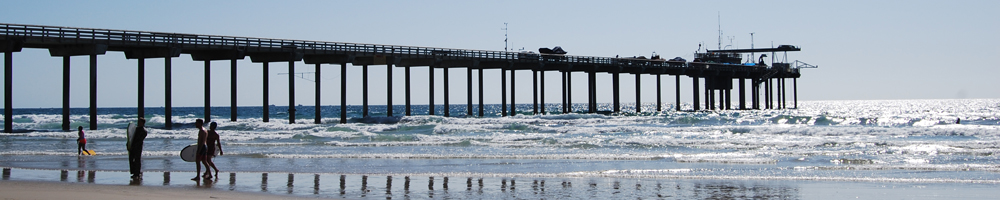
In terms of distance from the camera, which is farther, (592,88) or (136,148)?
(592,88)

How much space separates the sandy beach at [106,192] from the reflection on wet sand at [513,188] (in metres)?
0.60

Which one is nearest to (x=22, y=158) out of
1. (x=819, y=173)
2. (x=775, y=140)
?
(x=819, y=173)

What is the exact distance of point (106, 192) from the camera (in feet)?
38.2

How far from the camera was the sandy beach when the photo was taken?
11016mm

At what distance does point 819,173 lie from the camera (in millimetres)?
15211

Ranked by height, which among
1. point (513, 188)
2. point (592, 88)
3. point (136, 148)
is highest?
point (592, 88)

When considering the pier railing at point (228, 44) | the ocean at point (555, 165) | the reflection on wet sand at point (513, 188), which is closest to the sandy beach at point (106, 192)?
the reflection on wet sand at point (513, 188)

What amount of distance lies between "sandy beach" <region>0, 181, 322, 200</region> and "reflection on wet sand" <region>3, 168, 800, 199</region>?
603 millimetres

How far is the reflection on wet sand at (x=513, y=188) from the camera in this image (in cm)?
1187

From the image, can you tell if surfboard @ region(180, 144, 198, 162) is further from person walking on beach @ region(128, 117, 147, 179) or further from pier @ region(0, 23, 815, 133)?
pier @ region(0, 23, 815, 133)

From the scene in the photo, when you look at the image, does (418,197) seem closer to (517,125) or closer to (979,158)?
(979,158)

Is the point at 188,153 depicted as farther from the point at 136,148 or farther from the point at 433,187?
the point at 433,187

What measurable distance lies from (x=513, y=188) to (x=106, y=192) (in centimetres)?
552

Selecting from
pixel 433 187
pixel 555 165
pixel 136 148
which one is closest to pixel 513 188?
pixel 433 187
